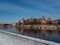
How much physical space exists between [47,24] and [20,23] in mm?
20063

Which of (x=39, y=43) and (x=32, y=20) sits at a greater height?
(x=32, y=20)

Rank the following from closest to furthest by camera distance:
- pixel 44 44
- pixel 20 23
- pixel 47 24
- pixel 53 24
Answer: pixel 44 44 → pixel 53 24 → pixel 47 24 → pixel 20 23

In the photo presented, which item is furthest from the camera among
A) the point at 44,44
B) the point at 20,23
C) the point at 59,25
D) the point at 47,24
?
the point at 20,23

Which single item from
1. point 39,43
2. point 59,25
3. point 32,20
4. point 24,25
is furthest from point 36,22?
point 39,43

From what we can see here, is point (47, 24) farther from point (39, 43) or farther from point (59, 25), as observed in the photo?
point (39, 43)

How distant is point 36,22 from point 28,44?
210ft

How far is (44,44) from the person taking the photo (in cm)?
555

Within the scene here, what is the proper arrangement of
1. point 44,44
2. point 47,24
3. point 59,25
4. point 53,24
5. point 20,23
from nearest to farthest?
point 44,44, point 59,25, point 53,24, point 47,24, point 20,23

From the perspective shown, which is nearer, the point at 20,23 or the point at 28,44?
the point at 28,44

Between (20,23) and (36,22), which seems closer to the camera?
(36,22)

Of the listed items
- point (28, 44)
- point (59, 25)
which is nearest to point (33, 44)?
point (28, 44)

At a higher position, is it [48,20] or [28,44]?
[48,20]

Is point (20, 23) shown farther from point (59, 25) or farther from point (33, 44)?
point (33, 44)

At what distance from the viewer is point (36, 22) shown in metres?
69.7
